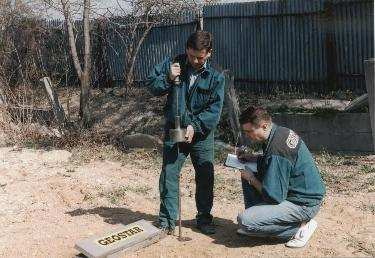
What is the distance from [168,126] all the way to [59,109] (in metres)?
5.44

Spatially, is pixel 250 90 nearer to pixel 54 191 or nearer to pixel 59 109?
pixel 59 109

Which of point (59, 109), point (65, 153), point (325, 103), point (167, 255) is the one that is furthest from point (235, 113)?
point (167, 255)

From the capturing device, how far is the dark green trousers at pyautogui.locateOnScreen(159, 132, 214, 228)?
5176mm

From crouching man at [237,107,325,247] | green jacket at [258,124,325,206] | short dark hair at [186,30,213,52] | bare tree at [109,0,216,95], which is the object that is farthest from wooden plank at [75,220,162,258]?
bare tree at [109,0,216,95]

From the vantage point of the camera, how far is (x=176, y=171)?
204 inches

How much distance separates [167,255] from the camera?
483cm

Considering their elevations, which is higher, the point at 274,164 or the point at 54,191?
the point at 274,164

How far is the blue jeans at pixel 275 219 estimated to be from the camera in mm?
4688

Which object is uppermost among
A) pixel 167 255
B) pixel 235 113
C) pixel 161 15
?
pixel 161 15

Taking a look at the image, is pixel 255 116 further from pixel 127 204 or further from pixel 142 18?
pixel 142 18

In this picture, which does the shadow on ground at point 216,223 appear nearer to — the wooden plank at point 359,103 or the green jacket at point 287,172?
the green jacket at point 287,172

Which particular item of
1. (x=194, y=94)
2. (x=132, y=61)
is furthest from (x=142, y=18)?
(x=194, y=94)

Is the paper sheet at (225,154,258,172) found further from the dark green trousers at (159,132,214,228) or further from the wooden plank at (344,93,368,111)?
the wooden plank at (344,93,368,111)

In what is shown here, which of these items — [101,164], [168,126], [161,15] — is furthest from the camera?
[161,15]
